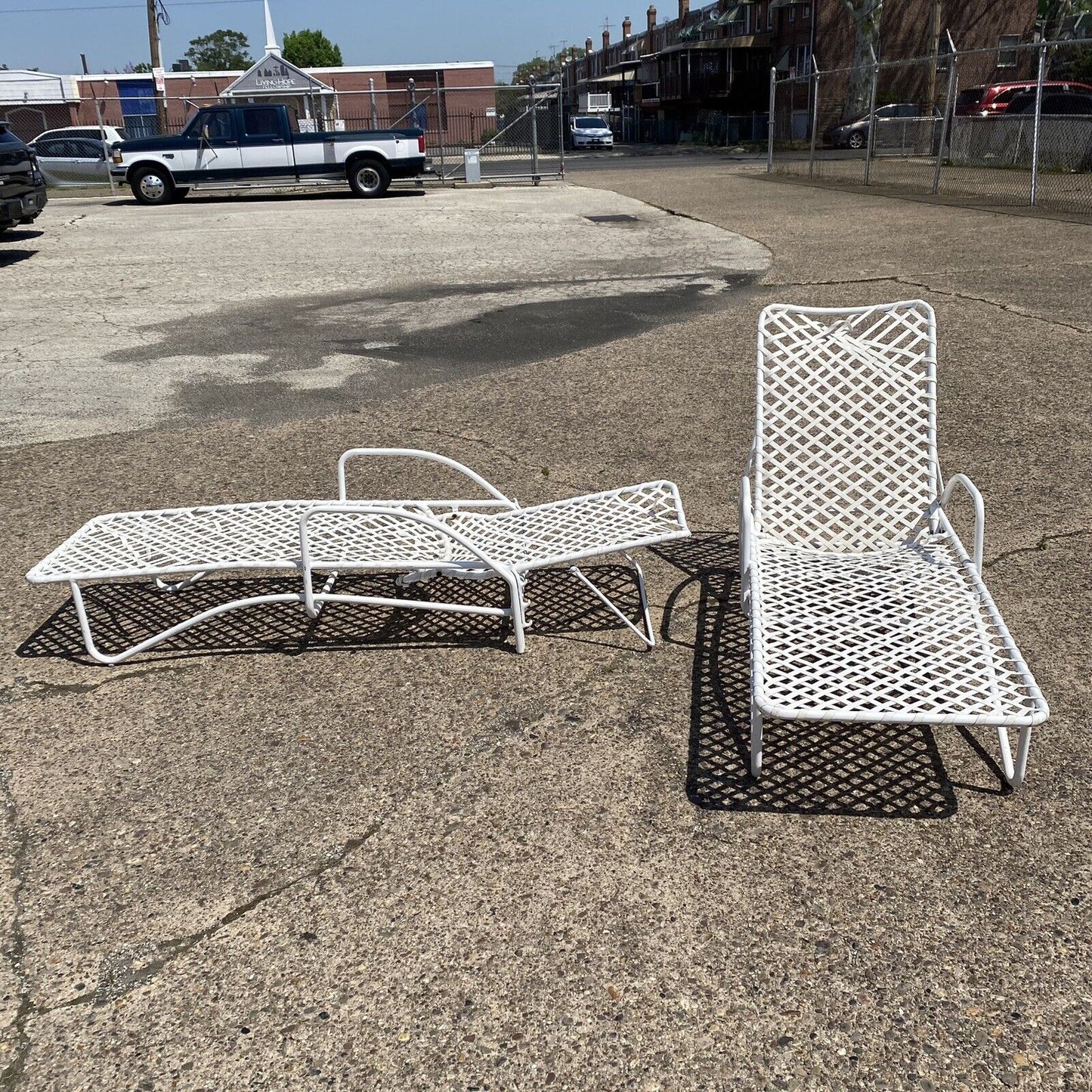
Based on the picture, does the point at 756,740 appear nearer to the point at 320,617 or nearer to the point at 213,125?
the point at 320,617

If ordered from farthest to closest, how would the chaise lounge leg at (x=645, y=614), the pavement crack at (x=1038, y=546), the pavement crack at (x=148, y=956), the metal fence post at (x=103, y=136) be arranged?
the metal fence post at (x=103, y=136) < the pavement crack at (x=1038, y=546) < the chaise lounge leg at (x=645, y=614) < the pavement crack at (x=148, y=956)

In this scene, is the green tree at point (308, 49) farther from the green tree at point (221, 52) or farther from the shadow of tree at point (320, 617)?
the shadow of tree at point (320, 617)

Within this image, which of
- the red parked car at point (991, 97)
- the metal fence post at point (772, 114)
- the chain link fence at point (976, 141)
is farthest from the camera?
the red parked car at point (991, 97)

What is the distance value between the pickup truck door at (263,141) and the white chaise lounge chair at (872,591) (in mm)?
19331

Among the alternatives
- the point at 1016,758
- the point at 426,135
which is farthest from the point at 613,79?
the point at 1016,758

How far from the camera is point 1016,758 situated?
2.92 metres

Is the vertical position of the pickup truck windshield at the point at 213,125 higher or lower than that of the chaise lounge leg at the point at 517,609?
higher

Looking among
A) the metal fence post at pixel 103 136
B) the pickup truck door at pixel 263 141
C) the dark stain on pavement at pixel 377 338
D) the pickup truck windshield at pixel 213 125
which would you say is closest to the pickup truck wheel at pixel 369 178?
the pickup truck door at pixel 263 141

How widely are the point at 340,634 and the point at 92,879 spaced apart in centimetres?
142

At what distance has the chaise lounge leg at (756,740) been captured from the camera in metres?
2.88

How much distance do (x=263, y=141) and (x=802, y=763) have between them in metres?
21.6

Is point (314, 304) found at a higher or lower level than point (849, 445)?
lower

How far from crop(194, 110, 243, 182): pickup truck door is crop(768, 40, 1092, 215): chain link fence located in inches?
447

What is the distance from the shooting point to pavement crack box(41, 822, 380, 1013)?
2.36 metres
